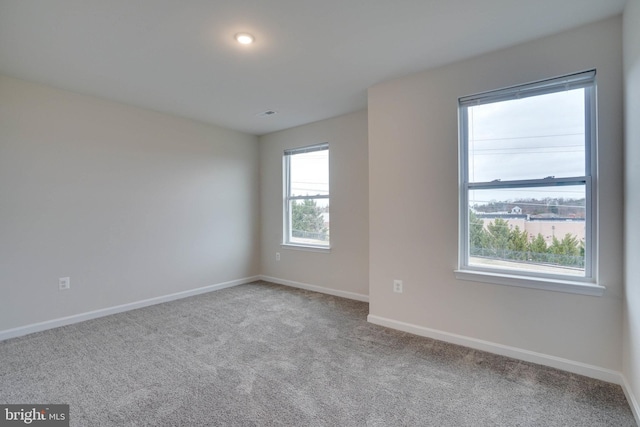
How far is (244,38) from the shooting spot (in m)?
2.22

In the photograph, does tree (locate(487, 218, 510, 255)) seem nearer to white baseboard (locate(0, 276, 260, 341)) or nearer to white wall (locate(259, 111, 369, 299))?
white wall (locate(259, 111, 369, 299))

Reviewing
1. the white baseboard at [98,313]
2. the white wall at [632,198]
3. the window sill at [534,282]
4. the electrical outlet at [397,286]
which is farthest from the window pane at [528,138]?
the white baseboard at [98,313]

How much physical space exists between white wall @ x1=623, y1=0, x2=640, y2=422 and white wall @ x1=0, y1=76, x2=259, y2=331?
14.1 ft

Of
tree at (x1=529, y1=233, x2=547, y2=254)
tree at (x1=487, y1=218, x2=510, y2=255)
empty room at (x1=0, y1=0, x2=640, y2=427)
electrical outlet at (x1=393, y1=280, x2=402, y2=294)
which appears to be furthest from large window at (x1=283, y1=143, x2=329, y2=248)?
tree at (x1=529, y1=233, x2=547, y2=254)

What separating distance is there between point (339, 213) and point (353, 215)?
0.23 m

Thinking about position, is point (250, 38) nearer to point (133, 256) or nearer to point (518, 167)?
point (518, 167)

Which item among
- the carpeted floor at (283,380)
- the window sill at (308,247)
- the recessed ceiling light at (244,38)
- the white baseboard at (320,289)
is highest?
the recessed ceiling light at (244,38)

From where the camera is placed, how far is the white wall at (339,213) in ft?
12.7

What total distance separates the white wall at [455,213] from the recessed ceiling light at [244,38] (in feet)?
4.46

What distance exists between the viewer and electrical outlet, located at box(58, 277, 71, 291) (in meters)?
3.07

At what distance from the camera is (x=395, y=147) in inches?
116

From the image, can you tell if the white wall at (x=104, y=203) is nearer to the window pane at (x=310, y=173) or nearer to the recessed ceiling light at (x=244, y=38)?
the window pane at (x=310, y=173)

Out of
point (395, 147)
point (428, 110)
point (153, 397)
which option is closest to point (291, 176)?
point (395, 147)

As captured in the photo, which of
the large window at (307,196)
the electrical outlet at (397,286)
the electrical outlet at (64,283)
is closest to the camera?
the electrical outlet at (397,286)
